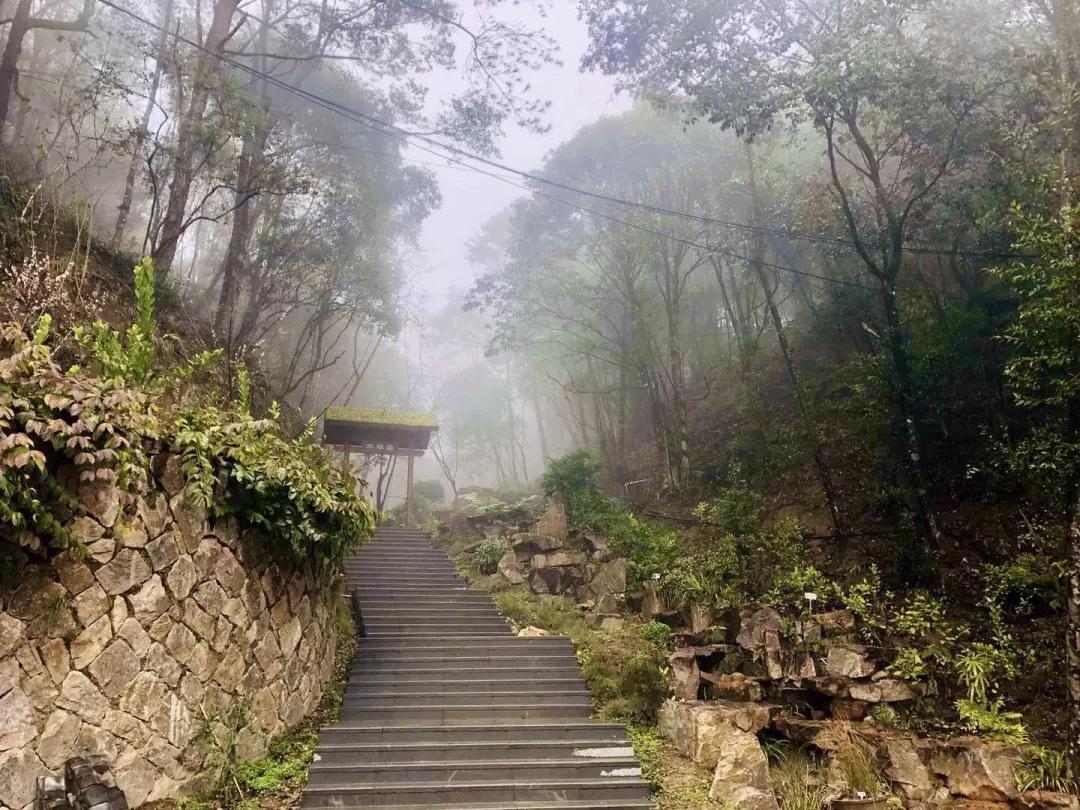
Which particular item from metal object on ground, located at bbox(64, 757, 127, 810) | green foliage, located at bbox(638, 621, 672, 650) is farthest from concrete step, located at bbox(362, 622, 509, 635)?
metal object on ground, located at bbox(64, 757, 127, 810)

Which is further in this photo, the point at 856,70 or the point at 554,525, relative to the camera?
the point at 554,525

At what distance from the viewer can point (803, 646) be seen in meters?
7.35

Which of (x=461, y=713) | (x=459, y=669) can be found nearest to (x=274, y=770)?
(x=461, y=713)

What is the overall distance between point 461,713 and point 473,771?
50.7 inches

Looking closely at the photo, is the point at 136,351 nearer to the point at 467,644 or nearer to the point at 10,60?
the point at 467,644

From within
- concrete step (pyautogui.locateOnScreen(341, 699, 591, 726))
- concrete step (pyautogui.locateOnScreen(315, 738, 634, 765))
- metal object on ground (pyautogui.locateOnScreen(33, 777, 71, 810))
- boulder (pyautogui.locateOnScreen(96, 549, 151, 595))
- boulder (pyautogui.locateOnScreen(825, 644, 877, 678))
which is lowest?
concrete step (pyautogui.locateOnScreen(315, 738, 634, 765))

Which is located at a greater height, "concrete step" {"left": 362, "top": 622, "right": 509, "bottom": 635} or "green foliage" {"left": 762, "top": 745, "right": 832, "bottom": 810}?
"concrete step" {"left": 362, "top": 622, "right": 509, "bottom": 635}

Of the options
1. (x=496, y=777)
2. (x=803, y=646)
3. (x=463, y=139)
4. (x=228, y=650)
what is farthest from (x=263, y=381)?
(x=803, y=646)

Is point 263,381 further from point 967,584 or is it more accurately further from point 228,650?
point 967,584

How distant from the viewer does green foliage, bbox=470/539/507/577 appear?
13.1 metres

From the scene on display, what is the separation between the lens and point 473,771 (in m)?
6.14

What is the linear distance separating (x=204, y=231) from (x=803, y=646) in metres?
26.4

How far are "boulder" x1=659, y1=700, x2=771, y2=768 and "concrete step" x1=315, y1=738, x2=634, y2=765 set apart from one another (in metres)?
0.57

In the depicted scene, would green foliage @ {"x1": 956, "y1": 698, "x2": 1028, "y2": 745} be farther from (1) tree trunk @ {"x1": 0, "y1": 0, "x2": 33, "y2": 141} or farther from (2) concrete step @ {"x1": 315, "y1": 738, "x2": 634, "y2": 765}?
(1) tree trunk @ {"x1": 0, "y1": 0, "x2": 33, "y2": 141}
